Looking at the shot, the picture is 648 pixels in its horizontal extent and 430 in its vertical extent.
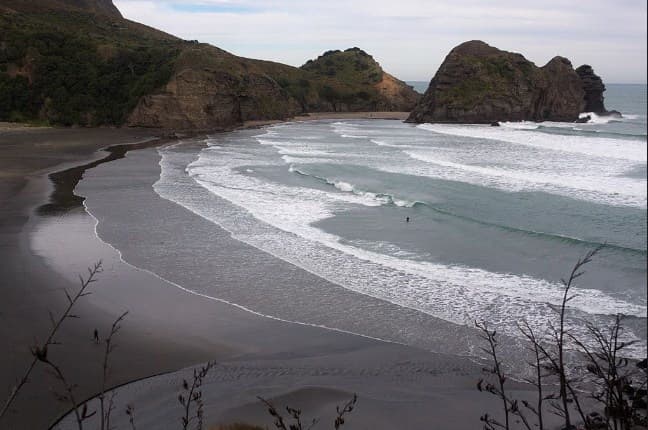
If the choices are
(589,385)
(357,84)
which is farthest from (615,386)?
(357,84)

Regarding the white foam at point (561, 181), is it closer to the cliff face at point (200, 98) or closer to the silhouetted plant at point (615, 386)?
the silhouetted plant at point (615, 386)

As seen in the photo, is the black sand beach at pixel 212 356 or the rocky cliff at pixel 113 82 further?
the rocky cliff at pixel 113 82

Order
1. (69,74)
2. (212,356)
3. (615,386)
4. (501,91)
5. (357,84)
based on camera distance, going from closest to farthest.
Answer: (615,386), (212,356), (69,74), (501,91), (357,84)

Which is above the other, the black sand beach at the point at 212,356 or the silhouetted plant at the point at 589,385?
the silhouetted plant at the point at 589,385

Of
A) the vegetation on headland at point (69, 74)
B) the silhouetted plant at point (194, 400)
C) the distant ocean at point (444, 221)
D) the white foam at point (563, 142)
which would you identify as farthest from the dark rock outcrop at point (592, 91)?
the silhouetted plant at point (194, 400)

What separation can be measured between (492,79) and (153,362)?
70938 millimetres

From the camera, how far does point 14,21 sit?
63.2 m

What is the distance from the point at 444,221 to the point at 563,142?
29550 millimetres

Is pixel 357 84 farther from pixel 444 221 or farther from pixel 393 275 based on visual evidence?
pixel 393 275

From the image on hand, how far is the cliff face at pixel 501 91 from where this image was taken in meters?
71.7

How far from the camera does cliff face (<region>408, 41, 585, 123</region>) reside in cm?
7169

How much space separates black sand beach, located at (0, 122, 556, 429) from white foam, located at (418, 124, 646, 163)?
25598 mm

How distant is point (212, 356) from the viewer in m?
9.98

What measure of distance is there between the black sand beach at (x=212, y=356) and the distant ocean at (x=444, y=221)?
2.89 ft
